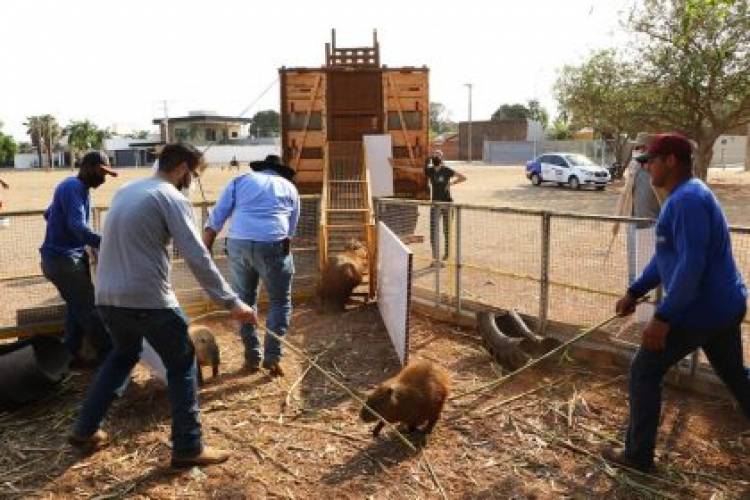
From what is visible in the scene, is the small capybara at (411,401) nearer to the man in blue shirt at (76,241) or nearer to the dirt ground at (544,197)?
the man in blue shirt at (76,241)

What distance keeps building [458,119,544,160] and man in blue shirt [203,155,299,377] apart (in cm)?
7052

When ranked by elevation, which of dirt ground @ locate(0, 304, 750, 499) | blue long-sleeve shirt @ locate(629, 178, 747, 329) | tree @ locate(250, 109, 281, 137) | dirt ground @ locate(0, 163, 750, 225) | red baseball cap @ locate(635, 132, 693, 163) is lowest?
dirt ground @ locate(0, 304, 750, 499)

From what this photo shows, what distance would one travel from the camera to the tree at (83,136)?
4008 inches

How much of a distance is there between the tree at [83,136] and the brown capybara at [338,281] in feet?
334

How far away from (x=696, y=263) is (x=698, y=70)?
76.5ft

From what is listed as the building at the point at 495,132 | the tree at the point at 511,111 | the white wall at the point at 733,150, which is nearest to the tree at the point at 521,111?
the tree at the point at 511,111

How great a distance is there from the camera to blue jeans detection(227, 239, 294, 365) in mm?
5867

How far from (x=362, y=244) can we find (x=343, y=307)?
1106mm

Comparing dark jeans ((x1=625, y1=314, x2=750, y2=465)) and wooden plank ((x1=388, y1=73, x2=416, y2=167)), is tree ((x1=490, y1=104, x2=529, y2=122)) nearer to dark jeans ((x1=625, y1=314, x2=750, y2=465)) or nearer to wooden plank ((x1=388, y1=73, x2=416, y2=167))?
wooden plank ((x1=388, y1=73, x2=416, y2=167))

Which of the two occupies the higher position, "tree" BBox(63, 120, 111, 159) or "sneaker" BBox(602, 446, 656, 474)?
"tree" BBox(63, 120, 111, 159)

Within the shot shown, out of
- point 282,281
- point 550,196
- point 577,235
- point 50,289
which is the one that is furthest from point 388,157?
point 550,196

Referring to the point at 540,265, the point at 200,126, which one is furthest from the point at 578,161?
the point at 200,126

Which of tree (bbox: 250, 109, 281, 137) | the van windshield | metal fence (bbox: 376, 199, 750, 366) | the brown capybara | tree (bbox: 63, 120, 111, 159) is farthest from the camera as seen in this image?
tree (bbox: 250, 109, 281, 137)

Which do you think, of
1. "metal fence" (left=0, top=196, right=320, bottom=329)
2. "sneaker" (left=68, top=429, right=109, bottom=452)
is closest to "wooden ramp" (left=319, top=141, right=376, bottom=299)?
"metal fence" (left=0, top=196, right=320, bottom=329)
